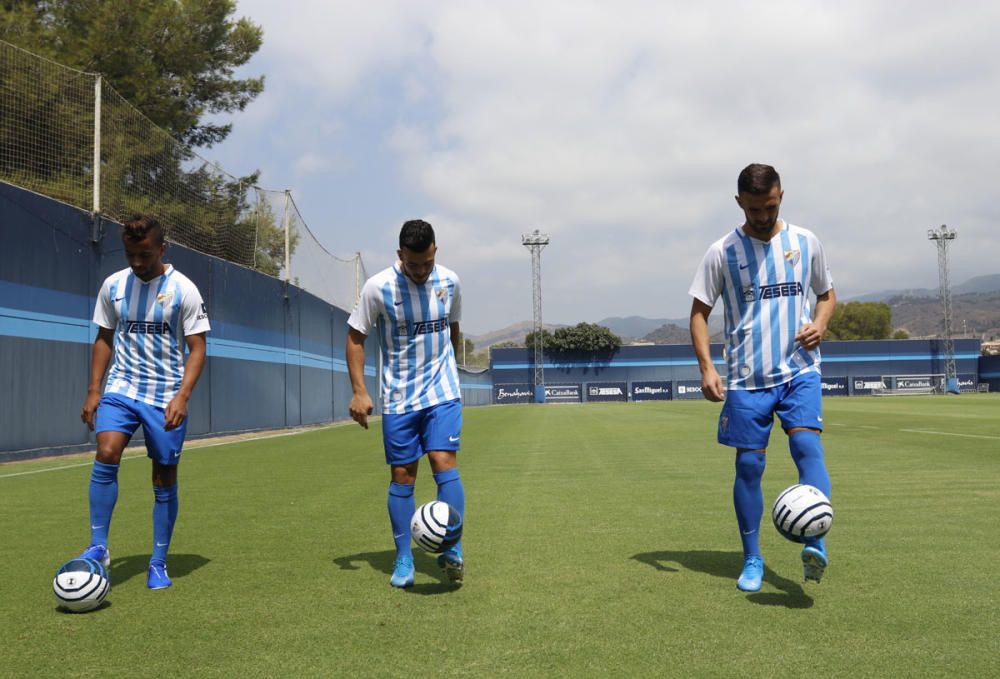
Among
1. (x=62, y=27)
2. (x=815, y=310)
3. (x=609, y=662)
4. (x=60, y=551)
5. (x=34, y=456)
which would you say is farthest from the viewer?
(x=62, y=27)

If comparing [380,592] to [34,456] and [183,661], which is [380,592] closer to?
[183,661]

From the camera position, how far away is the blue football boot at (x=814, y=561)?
12.7 feet

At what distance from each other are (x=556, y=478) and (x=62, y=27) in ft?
88.6

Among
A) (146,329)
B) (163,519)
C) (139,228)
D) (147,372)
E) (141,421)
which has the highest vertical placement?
(139,228)

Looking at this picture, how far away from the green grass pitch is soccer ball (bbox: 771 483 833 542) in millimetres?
350

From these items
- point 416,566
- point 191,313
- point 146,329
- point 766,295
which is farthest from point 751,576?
point 146,329

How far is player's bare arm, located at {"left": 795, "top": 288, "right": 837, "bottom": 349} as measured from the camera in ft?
13.6

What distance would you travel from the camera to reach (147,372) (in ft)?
15.1

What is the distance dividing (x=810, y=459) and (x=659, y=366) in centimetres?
7467

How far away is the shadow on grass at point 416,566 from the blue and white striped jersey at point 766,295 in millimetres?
1858

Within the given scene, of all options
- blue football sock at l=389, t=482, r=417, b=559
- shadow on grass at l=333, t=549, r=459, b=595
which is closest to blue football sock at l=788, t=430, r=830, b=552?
shadow on grass at l=333, t=549, r=459, b=595

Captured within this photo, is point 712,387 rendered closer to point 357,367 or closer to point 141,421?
point 357,367

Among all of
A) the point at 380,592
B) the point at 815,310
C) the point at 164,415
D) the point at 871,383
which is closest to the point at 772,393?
the point at 815,310

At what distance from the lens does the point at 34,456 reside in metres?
13.0
